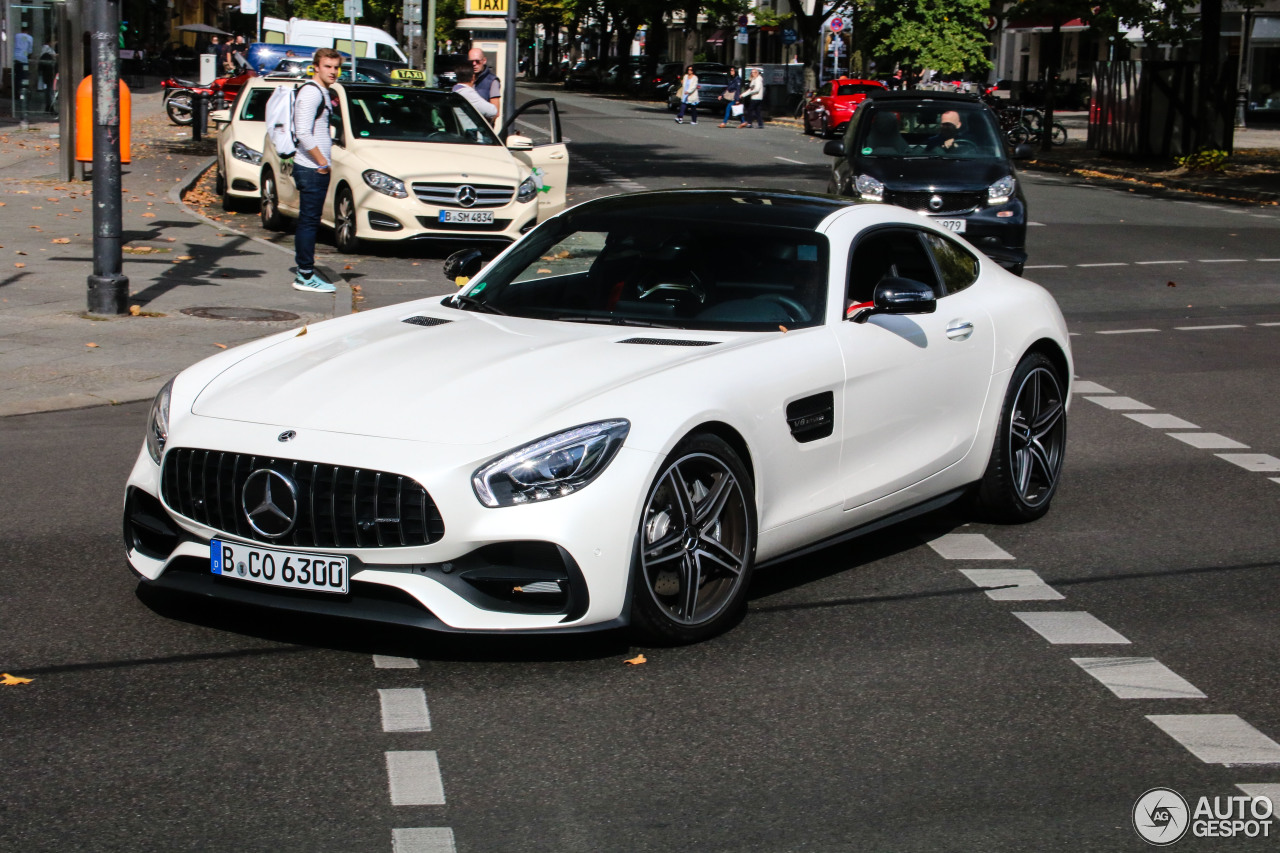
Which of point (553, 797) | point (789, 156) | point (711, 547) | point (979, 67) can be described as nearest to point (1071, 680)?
point (711, 547)


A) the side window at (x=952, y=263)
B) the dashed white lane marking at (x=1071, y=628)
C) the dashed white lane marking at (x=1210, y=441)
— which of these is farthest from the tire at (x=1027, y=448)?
the dashed white lane marking at (x=1210, y=441)

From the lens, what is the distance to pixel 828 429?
234 inches

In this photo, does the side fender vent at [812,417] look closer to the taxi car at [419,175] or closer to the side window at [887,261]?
the side window at [887,261]

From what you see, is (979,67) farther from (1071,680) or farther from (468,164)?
(1071,680)

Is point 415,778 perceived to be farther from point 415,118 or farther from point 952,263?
point 415,118

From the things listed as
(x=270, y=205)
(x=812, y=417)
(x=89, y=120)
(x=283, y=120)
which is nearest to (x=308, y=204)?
(x=283, y=120)

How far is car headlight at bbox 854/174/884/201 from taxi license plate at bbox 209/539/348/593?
12850mm

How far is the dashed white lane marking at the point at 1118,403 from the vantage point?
33.8 ft

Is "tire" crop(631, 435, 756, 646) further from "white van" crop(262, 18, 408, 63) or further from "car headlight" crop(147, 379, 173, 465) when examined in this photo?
"white van" crop(262, 18, 408, 63)

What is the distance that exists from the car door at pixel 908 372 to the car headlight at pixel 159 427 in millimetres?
2274

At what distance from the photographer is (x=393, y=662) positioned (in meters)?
5.21

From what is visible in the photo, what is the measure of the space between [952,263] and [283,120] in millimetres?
8655

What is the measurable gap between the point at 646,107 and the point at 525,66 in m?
90.0

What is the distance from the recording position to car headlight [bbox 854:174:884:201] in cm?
1730
